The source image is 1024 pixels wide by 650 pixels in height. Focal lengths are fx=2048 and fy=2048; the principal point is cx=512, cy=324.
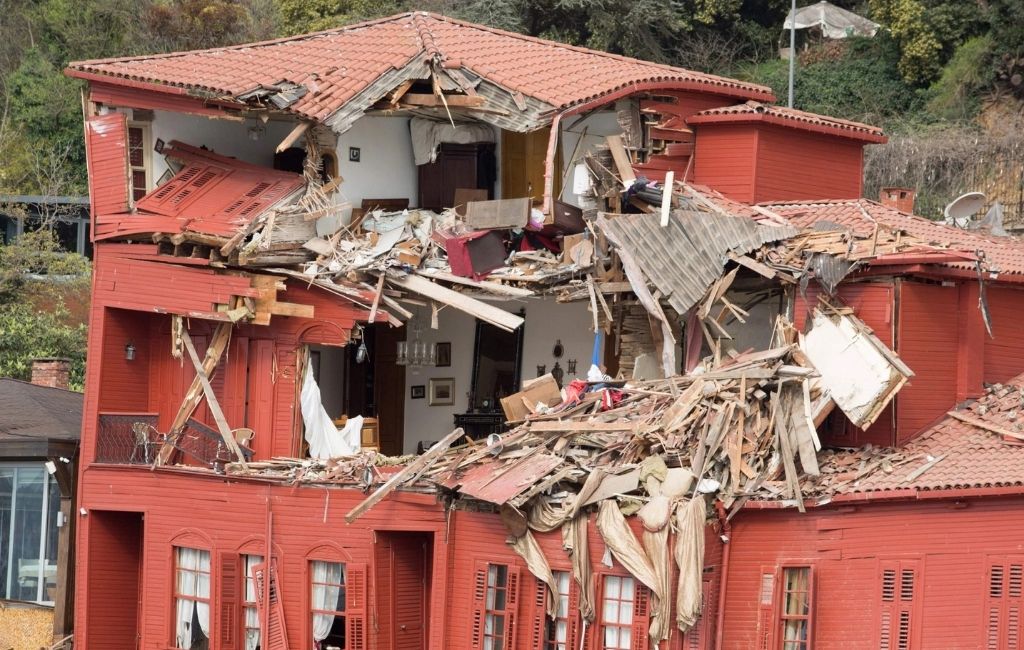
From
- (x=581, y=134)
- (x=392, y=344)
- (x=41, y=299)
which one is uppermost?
(x=581, y=134)

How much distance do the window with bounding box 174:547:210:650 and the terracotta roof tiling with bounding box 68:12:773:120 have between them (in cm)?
716

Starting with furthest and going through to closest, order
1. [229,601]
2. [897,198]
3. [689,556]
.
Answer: [897,198] → [229,601] → [689,556]

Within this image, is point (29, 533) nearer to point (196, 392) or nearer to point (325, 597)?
point (196, 392)

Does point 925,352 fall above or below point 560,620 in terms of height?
above

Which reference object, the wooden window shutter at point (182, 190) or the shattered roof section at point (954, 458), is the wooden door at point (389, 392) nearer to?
the wooden window shutter at point (182, 190)

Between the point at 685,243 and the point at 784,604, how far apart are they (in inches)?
227

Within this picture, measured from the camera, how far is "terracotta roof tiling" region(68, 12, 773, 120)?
3234 centimetres

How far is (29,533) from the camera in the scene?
3503 cm

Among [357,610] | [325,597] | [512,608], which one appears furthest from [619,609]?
[325,597]

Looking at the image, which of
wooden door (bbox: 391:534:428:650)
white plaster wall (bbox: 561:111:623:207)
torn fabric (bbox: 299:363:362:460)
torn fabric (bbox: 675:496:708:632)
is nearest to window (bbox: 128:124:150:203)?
torn fabric (bbox: 299:363:362:460)

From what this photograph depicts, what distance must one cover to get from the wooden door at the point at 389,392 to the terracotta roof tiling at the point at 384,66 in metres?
4.75

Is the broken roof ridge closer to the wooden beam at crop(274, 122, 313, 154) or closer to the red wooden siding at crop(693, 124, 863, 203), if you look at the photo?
the red wooden siding at crop(693, 124, 863, 203)

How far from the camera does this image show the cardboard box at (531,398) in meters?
→ 31.1

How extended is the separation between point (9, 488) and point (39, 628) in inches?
97.4
